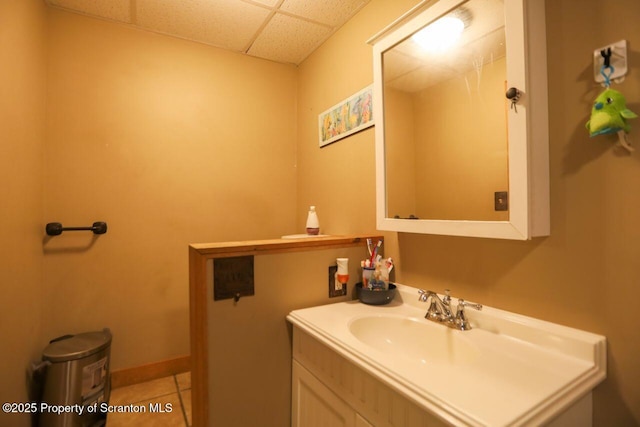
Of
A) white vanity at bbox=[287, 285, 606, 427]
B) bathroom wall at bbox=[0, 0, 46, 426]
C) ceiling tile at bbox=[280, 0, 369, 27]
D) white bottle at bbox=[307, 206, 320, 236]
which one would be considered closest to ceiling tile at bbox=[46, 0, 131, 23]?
bathroom wall at bbox=[0, 0, 46, 426]

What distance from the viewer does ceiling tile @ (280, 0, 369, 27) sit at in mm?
1639

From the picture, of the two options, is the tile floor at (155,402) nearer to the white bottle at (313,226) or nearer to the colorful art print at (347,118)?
the white bottle at (313,226)

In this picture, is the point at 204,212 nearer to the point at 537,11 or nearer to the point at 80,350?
the point at 80,350

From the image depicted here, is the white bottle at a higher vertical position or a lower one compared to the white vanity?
higher

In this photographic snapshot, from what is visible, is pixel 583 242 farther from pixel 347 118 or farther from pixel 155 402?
pixel 155 402

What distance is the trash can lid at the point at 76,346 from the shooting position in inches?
55.9

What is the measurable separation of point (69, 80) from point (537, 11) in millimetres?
2256

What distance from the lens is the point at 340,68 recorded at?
183cm

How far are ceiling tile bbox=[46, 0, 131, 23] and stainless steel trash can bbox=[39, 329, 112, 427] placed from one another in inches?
72.2

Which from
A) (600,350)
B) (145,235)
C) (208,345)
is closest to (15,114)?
(145,235)

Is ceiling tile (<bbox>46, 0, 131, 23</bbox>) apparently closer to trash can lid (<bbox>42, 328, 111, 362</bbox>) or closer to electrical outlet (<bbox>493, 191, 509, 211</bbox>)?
trash can lid (<bbox>42, 328, 111, 362</bbox>)

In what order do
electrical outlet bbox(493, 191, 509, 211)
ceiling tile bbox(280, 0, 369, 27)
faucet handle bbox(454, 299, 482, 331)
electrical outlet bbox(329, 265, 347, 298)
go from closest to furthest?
electrical outlet bbox(493, 191, 509, 211)
faucet handle bbox(454, 299, 482, 331)
electrical outlet bbox(329, 265, 347, 298)
ceiling tile bbox(280, 0, 369, 27)

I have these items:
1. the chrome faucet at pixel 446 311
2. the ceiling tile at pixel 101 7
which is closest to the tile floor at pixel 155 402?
the chrome faucet at pixel 446 311

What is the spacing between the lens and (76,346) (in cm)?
150
